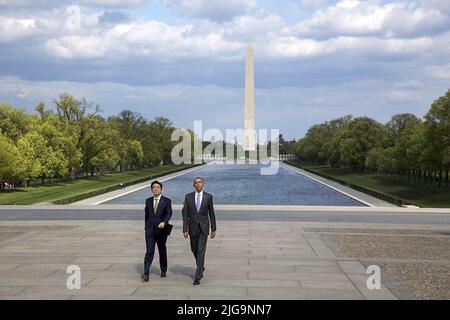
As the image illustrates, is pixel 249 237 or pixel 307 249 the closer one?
pixel 307 249

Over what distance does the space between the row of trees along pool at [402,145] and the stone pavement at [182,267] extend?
30455 mm

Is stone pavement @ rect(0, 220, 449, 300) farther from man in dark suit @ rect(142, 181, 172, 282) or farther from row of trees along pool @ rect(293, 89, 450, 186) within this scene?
row of trees along pool @ rect(293, 89, 450, 186)

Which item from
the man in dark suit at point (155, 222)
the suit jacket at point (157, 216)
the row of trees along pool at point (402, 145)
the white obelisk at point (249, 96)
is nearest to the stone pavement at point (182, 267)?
the man in dark suit at point (155, 222)

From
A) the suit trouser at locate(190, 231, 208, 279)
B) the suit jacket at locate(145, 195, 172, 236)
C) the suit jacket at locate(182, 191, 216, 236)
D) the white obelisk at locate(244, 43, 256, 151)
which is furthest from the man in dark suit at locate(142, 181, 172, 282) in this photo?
the white obelisk at locate(244, 43, 256, 151)

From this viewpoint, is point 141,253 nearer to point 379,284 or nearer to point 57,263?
point 57,263

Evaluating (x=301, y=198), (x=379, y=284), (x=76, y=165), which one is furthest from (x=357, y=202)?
(x=76, y=165)

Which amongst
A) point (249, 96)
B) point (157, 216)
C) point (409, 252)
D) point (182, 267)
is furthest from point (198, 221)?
point (249, 96)

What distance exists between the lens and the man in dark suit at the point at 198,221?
→ 1130cm

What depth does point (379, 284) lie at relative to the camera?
1138 cm

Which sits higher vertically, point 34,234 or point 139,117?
point 139,117

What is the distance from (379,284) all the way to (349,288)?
0.76 m

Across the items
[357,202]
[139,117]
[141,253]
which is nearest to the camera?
[141,253]

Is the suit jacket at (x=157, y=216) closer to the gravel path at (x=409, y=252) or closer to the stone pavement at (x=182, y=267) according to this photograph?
the stone pavement at (x=182, y=267)

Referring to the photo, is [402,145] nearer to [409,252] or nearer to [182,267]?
[409,252]
